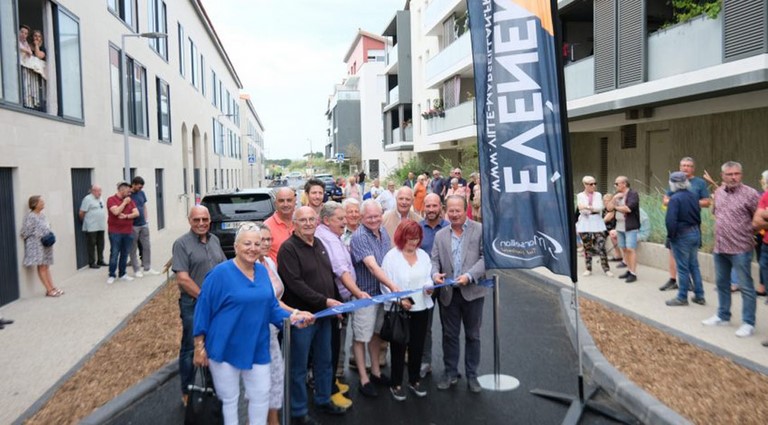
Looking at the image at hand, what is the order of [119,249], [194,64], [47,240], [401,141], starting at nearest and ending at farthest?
[47,240], [119,249], [194,64], [401,141]

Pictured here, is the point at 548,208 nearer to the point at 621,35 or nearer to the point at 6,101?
the point at 6,101

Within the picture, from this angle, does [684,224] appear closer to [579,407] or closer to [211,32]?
[579,407]

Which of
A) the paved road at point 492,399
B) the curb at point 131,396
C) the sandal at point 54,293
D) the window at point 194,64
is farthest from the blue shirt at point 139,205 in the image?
the window at point 194,64

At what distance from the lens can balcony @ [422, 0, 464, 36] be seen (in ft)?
96.5

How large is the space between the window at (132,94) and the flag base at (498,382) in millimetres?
13655

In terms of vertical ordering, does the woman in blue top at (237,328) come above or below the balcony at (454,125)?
below

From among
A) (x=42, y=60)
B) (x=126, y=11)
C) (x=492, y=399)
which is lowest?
(x=492, y=399)

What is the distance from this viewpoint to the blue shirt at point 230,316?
4.28 metres

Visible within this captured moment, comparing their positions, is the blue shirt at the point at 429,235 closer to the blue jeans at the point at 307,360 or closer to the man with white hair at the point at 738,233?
the blue jeans at the point at 307,360

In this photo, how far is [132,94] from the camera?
1953 centimetres

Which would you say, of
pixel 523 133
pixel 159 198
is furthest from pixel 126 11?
pixel 523 133

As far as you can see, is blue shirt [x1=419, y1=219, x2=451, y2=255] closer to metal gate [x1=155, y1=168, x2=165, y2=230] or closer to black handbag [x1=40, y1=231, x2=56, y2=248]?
black handbag [x1=40, y1=231, x2=56, y2=248]

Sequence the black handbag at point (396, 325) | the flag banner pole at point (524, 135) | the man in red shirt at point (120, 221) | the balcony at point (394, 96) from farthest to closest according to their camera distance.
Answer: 1. the balcony at point (394, 96)
2. the man in red shirt at point (120, 221)
3. the black handbag at point (396, 325)
4. the flag banner pole at point (524, 135)

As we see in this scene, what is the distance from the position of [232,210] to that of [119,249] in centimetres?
224
